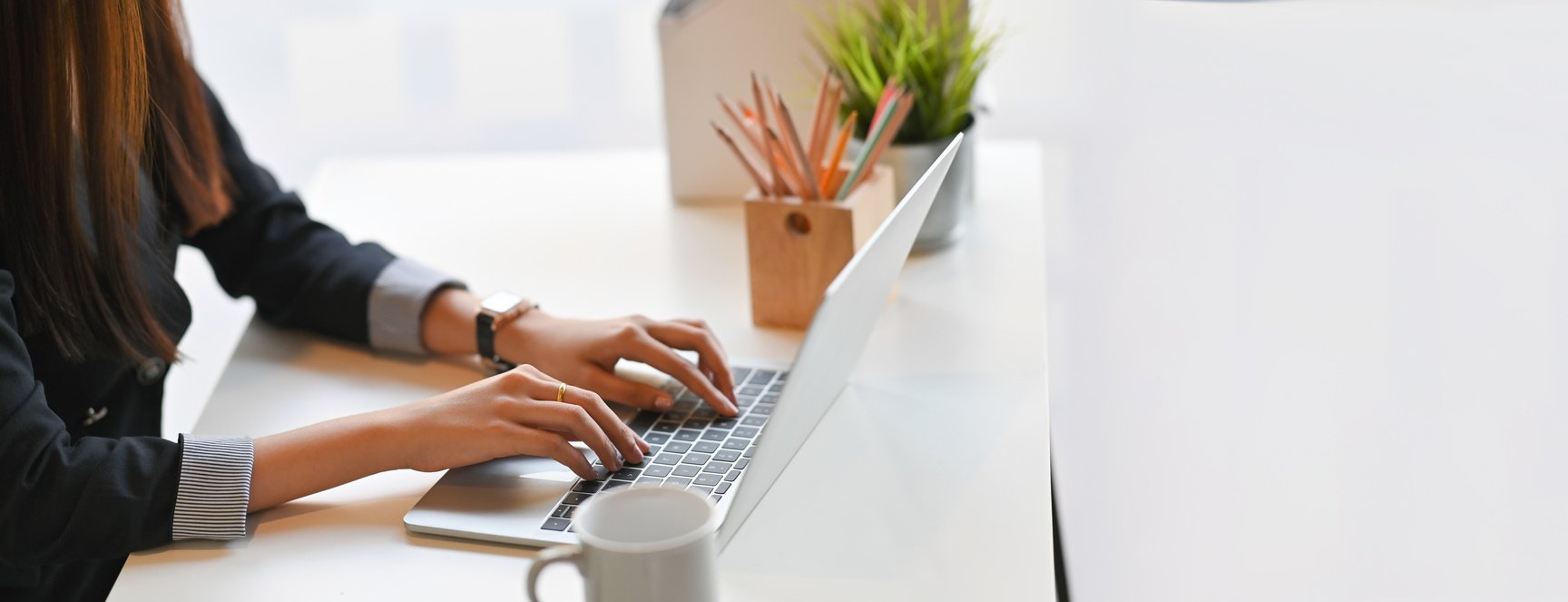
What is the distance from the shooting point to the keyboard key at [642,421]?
85 cm

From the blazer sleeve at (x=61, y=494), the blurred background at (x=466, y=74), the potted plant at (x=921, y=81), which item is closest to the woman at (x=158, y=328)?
the blazer sleeve at (x=61, y=494)

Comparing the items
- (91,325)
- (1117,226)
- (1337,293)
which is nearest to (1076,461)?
(1117,226)

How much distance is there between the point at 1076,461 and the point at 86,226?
97 centimetres

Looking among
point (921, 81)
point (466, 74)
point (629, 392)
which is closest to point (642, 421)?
point (629, 392)

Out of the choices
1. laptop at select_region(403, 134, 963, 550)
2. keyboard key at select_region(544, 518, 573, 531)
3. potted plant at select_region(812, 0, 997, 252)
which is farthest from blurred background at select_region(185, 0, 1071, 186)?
keyboard key at select_region(544, 518, 573, 531)

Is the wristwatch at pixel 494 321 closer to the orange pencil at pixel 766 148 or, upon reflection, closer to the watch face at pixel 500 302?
the watch face at pixel 500 302

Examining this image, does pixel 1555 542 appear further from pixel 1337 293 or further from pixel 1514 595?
pixel 1337 293

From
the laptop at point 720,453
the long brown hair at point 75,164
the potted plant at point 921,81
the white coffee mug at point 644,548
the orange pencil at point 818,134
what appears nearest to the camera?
the white coffee mug at point 644,548

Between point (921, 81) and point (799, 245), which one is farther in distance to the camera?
point (921, 81)

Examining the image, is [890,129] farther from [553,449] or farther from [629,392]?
[553,449]

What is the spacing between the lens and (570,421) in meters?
0.77

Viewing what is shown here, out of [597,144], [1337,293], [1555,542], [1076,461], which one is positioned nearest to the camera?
[1555,542]

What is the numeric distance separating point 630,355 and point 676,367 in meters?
0.04

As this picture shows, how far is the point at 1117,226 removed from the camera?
1193 mm
